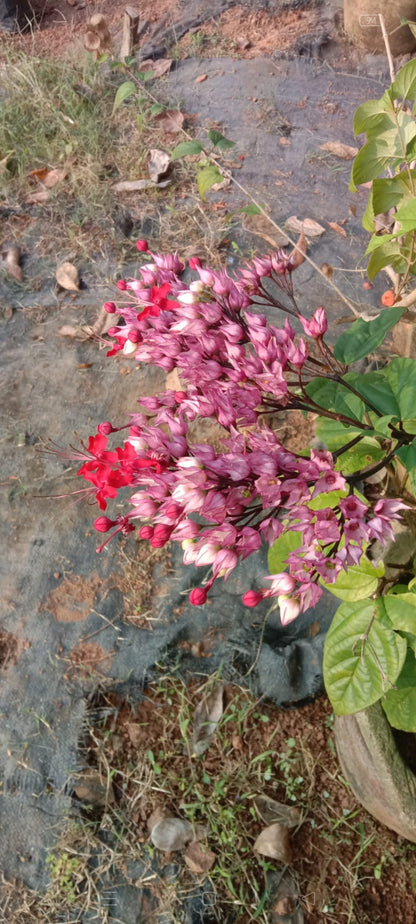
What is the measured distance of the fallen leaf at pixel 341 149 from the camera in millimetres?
3205

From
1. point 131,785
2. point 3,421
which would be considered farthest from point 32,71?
point 131,785

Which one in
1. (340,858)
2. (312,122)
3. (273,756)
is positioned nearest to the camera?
(340,858)

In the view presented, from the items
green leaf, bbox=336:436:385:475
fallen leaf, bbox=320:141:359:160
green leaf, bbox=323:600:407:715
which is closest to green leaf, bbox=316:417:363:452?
green leaf, bbox=336:436:385:475

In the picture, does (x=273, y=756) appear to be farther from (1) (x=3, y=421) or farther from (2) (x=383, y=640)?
(1) (x=3, y=421)

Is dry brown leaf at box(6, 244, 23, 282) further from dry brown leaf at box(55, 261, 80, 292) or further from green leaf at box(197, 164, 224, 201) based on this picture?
green leaf at box(197, 164, 224, 201)

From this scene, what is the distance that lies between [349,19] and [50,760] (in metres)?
4.22

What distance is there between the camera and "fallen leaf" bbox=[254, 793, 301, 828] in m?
1.70

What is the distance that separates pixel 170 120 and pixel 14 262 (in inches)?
45.7

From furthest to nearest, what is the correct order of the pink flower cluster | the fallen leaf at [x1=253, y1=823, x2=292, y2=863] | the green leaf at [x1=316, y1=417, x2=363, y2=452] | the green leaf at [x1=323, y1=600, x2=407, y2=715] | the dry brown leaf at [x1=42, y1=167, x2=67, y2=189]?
the dry brown leaf at [x1=42, y1=167, x2=67, y2=189], the fallen leaf at [x1=253, y1=823, x2=292, y2=863], the green leaf at [x1=323, y1=600, x2=407, y2=715], the green leaf at [x1=316, y1=417, x2=363, y2=452], the pink flower cluster

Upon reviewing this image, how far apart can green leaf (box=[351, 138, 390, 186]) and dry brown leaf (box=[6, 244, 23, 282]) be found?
189cm

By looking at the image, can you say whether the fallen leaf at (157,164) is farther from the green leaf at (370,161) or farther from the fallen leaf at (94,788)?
the fallen leaf at (94,788)

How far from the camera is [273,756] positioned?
179 cm

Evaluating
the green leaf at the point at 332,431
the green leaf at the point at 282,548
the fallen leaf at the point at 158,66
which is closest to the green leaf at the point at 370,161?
the green leaf at the point at 332,431

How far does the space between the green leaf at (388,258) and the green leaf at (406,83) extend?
0.96 ft
